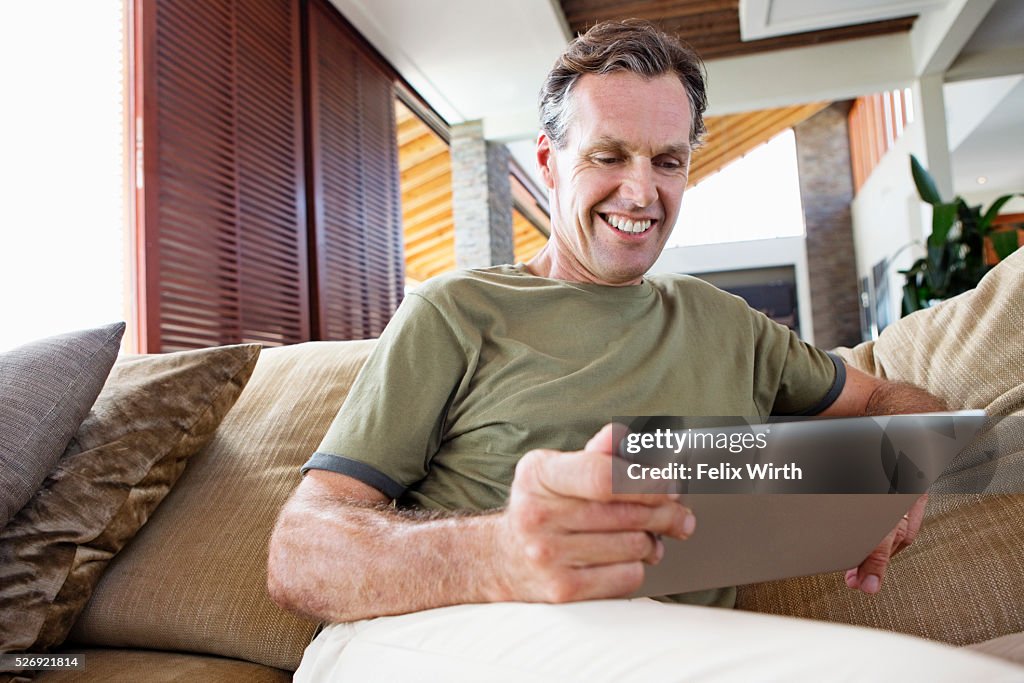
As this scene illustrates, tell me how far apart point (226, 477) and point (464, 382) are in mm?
455

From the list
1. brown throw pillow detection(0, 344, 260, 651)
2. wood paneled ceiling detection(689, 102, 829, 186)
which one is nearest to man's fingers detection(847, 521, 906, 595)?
brown throw pillow detection(0, 344, 260, 651)

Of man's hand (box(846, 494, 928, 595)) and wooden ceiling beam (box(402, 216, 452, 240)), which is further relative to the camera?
wooden ceiling beam (box(402, 216, 452, 240))

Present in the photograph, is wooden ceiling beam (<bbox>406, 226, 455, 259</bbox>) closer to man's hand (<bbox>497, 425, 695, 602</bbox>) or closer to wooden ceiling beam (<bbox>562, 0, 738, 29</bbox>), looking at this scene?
wooden ceiling beam (<bbox>562, 0, 738, 29</bbox>)

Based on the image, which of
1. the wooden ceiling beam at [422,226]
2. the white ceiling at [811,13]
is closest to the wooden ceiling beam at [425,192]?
the wooden ceiling beam at [422,226]

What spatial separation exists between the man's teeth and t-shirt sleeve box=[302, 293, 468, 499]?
1.09ft

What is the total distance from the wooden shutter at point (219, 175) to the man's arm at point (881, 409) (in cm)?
238

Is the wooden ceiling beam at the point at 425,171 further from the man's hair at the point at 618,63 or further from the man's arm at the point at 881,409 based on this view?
the man's arm at the point at 881,409

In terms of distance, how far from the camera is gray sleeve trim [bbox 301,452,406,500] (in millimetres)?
972

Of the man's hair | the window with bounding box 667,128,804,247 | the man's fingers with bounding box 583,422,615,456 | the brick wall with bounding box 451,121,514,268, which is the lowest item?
the man's fingers with bounding box 583,422,615,456

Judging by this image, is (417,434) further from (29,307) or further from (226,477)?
(29,307)

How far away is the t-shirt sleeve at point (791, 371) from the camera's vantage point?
1302 mm

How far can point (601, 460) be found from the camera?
61 centimetres

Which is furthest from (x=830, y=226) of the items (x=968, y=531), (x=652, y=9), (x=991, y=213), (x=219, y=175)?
(x=968, y=531)

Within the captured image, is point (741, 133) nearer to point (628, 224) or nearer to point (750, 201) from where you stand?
point (750, 201)
